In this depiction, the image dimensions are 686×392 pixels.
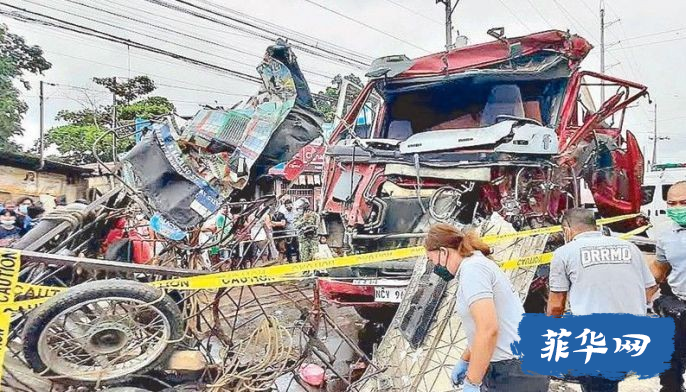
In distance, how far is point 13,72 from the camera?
819 inches

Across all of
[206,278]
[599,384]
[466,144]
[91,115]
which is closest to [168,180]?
[206,278]

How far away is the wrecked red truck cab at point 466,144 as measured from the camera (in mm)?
Result: 5668

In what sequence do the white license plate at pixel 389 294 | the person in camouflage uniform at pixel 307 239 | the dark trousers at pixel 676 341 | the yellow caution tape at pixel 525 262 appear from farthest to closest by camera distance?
the person in camouflage uniform at pixel 307 239
the white license plate at pixel 389 294
the yellow caution tape at pixel 525 262
the dark trousers at pixel 676 341

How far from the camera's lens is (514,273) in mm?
4973

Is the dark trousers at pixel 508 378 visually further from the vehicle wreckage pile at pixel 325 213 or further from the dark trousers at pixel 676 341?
the dark trousers at pixel 676 341

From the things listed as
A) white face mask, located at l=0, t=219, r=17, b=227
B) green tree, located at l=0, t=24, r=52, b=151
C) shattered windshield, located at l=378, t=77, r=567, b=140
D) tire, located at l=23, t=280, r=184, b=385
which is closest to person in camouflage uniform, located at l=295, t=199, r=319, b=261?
shattered windshield, located at l=378, t=77, r=567, b=140

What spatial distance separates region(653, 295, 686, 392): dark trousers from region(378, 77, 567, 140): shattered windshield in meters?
2.70

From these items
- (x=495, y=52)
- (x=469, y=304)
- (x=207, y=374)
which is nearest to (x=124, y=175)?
(x=207, y=374)

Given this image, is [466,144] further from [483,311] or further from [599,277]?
[483,311]

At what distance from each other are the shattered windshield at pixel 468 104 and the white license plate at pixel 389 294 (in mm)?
2165

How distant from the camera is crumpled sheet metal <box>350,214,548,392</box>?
4.21 m

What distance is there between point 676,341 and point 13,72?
73.6 feet

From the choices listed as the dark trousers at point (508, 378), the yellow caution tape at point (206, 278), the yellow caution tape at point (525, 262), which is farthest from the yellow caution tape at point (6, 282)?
the yellow caution tape at point (525, 262)
